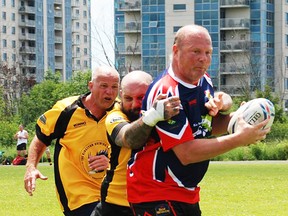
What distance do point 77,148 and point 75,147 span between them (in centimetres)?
2

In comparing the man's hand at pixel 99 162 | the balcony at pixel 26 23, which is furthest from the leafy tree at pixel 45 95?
the man's hand at pixel 99 162

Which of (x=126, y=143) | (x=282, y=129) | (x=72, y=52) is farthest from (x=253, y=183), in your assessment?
(x=72, y=52)

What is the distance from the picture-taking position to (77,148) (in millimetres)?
7898

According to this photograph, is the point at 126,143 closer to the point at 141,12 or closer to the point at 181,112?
the point at 181,112

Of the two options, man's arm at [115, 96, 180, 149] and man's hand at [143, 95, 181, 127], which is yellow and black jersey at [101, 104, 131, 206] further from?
man's hand at [143, 95, 181, 127]

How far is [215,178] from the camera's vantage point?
25.6 m

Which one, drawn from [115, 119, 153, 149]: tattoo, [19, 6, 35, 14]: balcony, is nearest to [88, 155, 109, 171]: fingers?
[115, 119, 153, 149]: tattoo

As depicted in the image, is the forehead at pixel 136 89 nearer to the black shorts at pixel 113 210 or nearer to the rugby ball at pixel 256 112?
the rugby ball at pixel 256 112

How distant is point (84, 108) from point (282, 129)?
41.4 metres

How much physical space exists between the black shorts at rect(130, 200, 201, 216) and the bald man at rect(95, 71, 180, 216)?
422 mm

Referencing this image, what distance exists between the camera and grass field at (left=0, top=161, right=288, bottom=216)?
16.3 metres

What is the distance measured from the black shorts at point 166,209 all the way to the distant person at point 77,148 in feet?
6.12

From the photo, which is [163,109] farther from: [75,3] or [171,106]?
[75,3]

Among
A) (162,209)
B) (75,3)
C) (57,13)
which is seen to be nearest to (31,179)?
(162,209)
